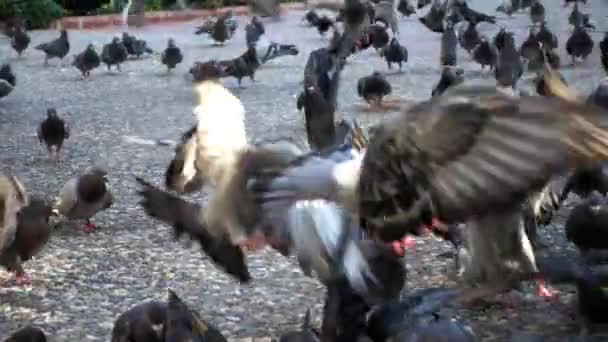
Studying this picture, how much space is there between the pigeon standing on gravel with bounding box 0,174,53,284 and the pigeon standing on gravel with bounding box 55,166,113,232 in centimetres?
72

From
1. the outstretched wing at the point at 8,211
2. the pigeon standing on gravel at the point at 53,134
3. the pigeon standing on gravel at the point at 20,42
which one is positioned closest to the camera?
the outstretched wing at the point at 8,211

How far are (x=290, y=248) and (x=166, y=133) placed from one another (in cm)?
585

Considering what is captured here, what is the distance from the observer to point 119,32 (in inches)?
834

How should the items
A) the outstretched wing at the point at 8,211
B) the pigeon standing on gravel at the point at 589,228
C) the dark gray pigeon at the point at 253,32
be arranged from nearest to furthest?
the pigeon standing on gravel at the point at 589,228 → the outstretched wing at the point at 8,211 → the dark gray pigeon at the point at 253,32

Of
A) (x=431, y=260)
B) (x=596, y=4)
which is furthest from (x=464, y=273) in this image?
(x=596, y=4)

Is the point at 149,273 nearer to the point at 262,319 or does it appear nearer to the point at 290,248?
the point at 262,319

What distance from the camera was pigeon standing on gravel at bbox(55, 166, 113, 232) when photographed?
21.2 feet

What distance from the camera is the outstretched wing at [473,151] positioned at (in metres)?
2.57

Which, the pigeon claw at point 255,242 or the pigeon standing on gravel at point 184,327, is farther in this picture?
the pigeon claw at point 255,242

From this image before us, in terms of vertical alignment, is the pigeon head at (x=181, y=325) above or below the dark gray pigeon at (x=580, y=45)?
above

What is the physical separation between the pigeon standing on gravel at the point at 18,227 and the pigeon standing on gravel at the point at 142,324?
1.33 meters

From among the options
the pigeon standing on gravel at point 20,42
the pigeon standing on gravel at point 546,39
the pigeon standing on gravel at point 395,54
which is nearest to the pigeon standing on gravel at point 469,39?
the pigeon standing on gravel at point 546,39

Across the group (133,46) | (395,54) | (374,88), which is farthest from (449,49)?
(133,46)

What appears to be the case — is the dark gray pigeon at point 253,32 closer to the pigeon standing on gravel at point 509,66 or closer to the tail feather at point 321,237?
the pigeon standing on gravel at point 509,66
